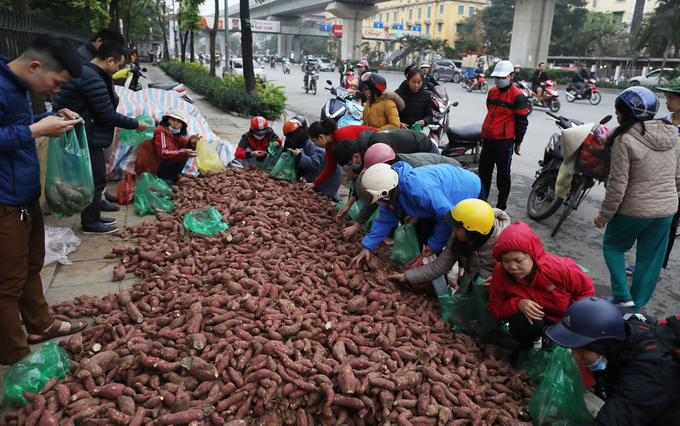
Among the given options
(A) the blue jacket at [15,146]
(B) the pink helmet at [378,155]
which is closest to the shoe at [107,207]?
(A) the blue jacket at [15,146]


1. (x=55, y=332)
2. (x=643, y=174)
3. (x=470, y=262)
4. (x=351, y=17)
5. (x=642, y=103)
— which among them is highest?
(x=351, y=17)

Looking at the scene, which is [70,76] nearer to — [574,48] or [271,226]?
[271,226]

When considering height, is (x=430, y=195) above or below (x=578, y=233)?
above

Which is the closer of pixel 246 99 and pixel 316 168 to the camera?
pixel 316 168

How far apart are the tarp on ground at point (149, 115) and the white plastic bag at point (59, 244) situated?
1851mm

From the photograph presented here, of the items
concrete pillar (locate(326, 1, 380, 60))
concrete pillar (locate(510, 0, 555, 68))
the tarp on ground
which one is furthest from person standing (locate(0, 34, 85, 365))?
concrete pillar (locate(326, 1, 380, 60))

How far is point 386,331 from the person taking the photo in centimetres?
289

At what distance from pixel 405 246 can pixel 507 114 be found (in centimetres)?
246

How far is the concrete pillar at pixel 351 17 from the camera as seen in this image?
43500 millimetres

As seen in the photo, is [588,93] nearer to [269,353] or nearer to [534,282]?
[534,282]

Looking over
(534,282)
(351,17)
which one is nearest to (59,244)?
(534,282)

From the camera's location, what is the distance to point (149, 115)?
6281 mm

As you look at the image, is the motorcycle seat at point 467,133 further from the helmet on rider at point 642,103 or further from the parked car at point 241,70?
the parked car at point 241,70

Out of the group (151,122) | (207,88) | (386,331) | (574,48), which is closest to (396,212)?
(386,331)
